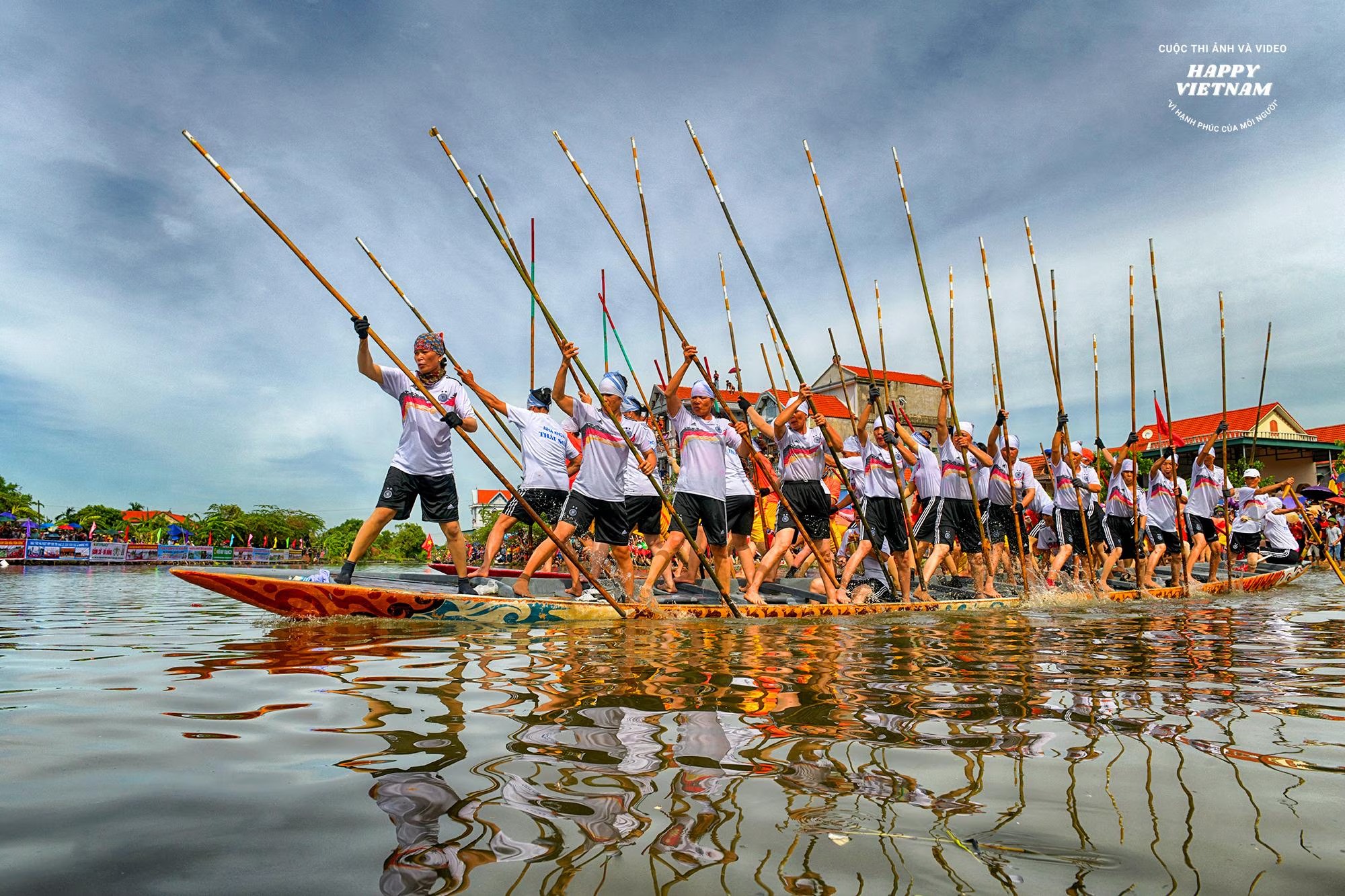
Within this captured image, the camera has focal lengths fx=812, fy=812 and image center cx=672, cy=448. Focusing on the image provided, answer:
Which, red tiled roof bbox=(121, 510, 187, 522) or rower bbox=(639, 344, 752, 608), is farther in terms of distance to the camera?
red tiled roof bbox=(121, 510, 187, 522)

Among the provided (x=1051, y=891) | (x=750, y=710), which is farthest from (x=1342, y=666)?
(x=1051, y=891)

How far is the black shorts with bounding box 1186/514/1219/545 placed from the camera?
11742 mm

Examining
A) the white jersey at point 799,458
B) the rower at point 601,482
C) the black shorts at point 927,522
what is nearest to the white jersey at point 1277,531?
the black shorts at point 927,522

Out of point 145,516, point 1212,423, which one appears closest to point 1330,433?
point 1212,423

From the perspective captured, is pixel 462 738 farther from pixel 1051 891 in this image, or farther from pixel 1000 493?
pixel 1000 493

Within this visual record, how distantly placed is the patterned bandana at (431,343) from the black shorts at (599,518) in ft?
5.68

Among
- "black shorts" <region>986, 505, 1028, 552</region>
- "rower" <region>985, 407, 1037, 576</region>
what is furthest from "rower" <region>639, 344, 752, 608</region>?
"black shorts" <region>986, 505, 1028, 552</region>

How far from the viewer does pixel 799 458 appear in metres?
8.20

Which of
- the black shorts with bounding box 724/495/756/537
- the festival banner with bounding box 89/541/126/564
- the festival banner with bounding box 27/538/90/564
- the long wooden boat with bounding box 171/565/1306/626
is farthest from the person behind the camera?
the festival banner with bounding box 89/541/126/564

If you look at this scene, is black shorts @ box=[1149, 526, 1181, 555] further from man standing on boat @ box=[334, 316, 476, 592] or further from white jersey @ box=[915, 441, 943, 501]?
man standing on boat @ box=[334, 316, 476, 592]

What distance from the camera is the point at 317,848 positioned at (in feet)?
4.52

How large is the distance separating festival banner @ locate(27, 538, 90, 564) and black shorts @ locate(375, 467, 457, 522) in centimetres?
3210

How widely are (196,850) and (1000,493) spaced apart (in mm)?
9946

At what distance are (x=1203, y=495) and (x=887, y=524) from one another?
253 inches
